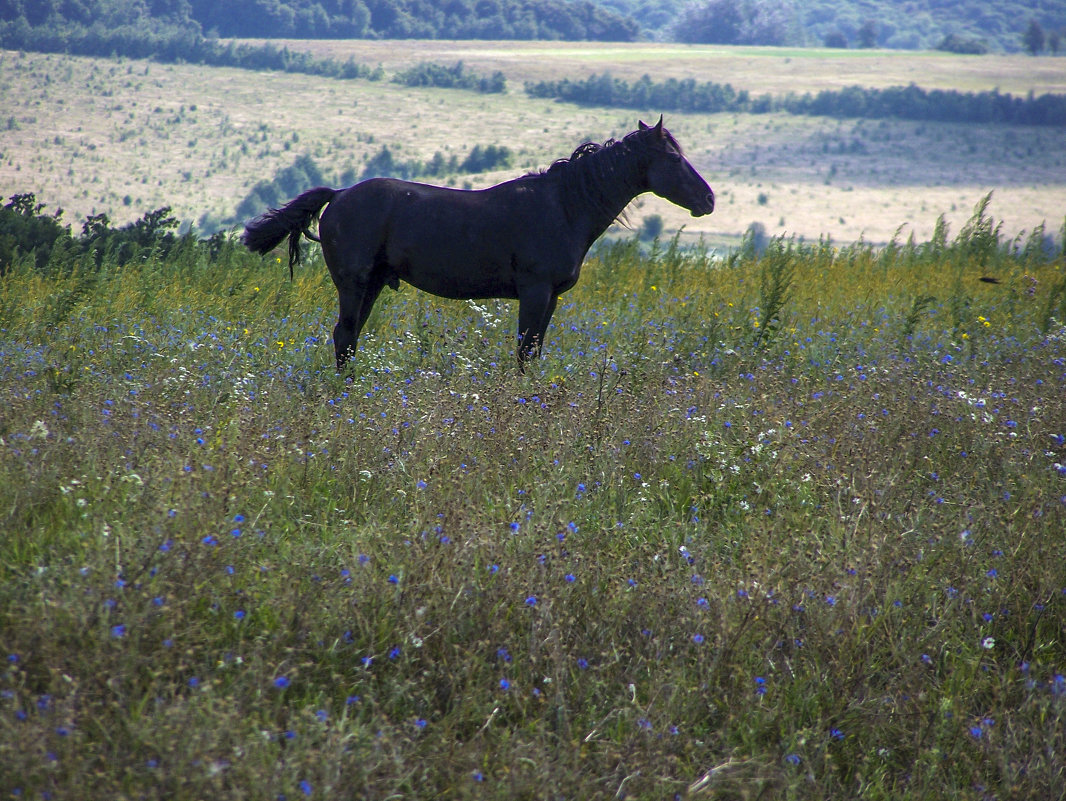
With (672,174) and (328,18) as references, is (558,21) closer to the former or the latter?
(328,18)

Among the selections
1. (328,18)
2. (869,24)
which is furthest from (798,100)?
(328,18)

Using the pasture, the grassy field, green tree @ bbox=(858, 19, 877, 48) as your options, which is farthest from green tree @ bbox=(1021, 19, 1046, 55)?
the pasture

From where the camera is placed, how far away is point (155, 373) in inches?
196

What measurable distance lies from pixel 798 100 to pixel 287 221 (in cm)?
8935

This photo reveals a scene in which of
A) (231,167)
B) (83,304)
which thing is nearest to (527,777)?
(83,304)

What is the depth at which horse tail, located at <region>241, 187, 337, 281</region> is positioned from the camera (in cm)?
561

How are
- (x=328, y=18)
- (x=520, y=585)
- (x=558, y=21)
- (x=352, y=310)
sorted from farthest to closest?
(x=558, y=21) → (x=328, y=18) → (x=352, y=310) → (x=520, y=585)

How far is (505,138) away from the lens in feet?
A: 242

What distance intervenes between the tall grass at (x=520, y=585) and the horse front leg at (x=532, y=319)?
1.12 feet

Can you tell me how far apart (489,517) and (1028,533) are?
2.35 meters

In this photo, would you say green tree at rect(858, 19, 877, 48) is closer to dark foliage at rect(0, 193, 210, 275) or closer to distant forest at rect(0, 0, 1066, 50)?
distant forest at rect(0, 0, 1066, 50)

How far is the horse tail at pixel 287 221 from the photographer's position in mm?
5605

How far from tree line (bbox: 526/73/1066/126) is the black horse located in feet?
266

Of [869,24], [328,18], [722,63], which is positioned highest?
[869,24]
